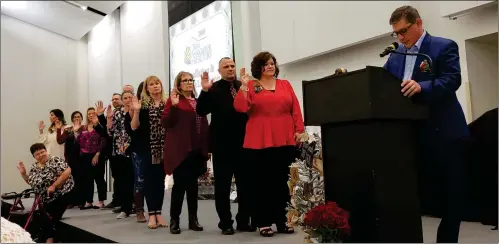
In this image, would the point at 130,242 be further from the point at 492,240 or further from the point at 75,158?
the point at 75,158

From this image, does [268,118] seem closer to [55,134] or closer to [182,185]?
[182,185]

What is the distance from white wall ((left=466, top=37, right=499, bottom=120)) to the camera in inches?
154

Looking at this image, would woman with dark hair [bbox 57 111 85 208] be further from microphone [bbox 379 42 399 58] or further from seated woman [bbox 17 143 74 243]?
microphone [bbox 379 42 399 58]

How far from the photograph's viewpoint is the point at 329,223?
66.3 inches

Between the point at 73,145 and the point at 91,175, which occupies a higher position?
the point at 73,145

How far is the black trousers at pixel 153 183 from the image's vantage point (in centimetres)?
329

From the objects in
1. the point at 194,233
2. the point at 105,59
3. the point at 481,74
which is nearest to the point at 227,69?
the point at 194,233

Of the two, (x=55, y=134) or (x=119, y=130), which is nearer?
(x=119, y=130)

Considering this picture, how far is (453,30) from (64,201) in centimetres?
375

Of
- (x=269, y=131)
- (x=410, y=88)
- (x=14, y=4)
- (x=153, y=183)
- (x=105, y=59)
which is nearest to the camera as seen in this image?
(x=410, y=88)

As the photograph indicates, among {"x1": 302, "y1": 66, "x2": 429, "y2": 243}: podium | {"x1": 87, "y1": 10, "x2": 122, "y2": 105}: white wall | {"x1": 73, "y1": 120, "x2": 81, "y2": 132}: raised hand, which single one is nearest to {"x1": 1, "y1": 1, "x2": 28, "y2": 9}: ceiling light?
{"x1": 87, "y1": 10, "x2": 122, "y2": 105}: white wall

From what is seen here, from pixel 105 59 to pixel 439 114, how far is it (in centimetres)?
974

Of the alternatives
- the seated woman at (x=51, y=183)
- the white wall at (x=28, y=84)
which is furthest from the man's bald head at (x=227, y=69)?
the white wall at (x=28, y=84)

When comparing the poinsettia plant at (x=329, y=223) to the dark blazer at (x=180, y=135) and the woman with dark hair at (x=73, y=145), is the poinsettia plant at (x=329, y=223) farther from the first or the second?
the woman with dark hair at (x=73, y=145)
